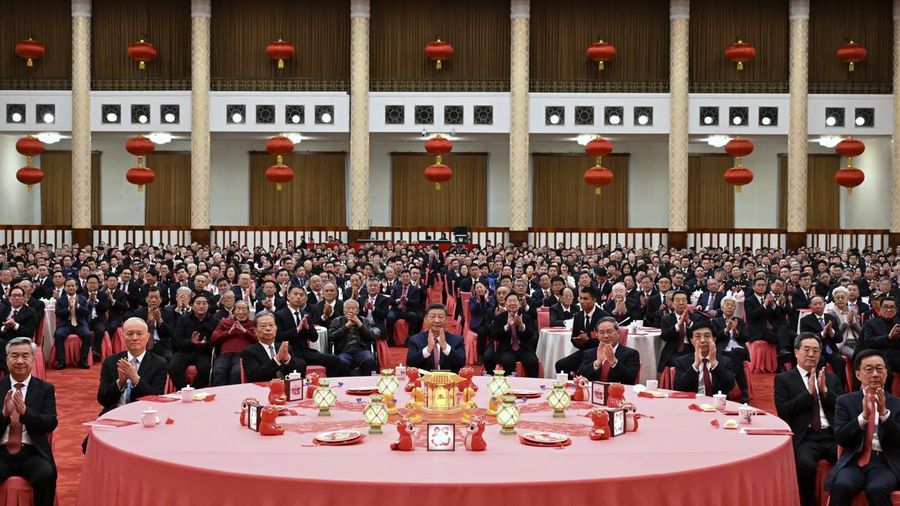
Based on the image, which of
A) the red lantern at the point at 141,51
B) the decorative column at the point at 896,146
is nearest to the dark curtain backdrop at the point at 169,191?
the red lantern at the point at 141,51

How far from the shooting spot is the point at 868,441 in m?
4.86

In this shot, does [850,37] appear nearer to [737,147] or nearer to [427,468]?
[737,147]

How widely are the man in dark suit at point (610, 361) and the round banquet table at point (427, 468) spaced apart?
4.97 ft

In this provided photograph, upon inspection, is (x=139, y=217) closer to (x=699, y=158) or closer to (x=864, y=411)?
(x=699, y=158)

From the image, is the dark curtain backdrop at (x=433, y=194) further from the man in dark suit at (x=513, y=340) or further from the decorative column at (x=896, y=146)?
the man in dark suit at (x=513, y=340)

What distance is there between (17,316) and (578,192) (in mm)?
17401

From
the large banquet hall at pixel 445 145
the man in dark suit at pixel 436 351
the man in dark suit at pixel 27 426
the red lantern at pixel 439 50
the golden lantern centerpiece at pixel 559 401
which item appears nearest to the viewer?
the man in dark suit at pixel 27 426

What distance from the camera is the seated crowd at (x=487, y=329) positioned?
504cm

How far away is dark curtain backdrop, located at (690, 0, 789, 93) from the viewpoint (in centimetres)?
2355

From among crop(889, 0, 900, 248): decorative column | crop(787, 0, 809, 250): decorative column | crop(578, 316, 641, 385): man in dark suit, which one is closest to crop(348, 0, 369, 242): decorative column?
crop(787, 0, 809, 250): decorative column

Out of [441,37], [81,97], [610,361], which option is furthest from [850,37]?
[610,361]

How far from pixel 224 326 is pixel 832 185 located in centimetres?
2065

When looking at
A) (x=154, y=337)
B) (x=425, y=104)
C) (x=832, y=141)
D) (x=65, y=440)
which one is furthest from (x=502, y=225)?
(x=65, y=440)

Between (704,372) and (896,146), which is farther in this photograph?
(896,146)
